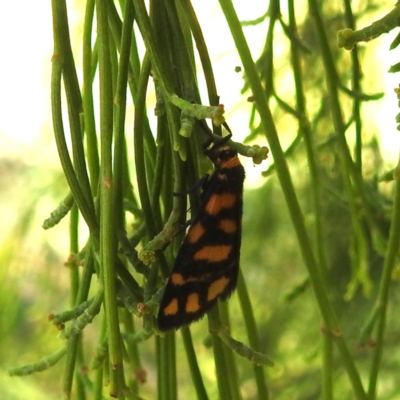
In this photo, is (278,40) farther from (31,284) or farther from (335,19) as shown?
(31,284)

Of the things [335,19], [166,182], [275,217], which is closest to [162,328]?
[166,182]

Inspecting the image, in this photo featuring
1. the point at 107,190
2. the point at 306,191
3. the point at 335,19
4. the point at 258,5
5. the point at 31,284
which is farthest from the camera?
the point at 31,284

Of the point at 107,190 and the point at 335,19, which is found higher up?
the point at 335,19

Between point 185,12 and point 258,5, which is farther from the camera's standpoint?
point 258,5

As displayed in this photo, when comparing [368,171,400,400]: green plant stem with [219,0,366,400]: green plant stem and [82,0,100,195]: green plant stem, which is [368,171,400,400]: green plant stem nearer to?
[219,0,366,400]: green plant stem

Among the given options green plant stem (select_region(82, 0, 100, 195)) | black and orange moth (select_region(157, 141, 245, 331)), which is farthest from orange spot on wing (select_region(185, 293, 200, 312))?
green plant stem (select_region(82, 0, 100, 195))

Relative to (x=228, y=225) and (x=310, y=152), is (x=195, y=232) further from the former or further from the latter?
(x=310, y=152)

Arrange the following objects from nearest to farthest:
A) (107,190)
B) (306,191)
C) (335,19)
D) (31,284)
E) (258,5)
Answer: (107,190) < (335,19) < (306,191) < (258,5) < (31,284)
